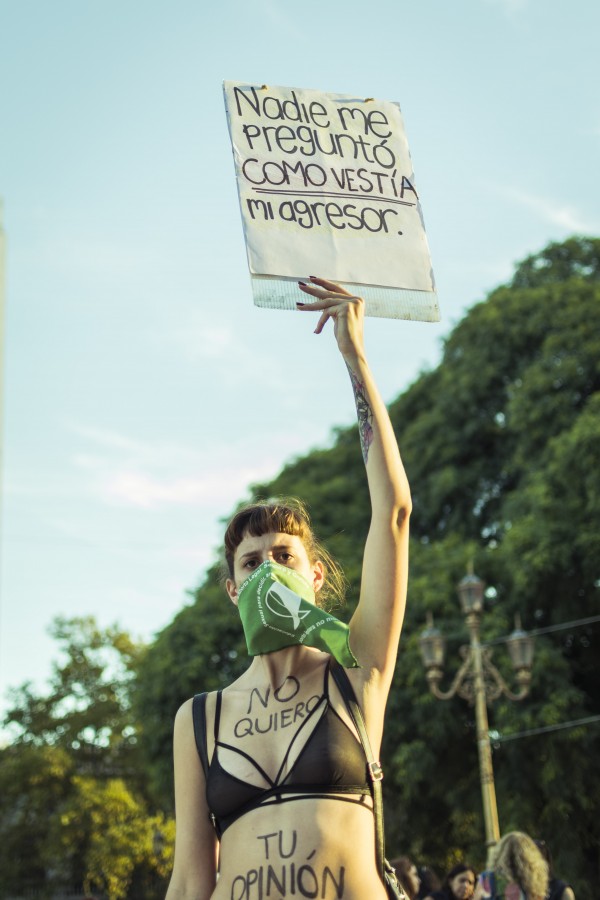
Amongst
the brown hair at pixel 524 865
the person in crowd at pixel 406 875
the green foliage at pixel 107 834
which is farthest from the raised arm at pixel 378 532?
the green foliage at pixel 107 834

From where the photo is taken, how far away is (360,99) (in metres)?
3.89

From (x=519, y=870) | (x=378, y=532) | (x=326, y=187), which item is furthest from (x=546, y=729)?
(x=378, y=532)

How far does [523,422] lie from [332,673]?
2091cm

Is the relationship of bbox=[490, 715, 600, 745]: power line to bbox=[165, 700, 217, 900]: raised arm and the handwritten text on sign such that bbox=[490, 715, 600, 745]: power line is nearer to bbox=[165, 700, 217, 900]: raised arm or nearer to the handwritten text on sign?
the handwritten text on sign

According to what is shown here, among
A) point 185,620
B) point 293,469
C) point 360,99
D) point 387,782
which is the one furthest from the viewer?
point 293,469

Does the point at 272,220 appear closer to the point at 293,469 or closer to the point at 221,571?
the point at 221,571

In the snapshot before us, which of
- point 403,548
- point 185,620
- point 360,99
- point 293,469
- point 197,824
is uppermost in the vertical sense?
point 293,469

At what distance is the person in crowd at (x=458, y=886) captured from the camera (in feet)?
30.4

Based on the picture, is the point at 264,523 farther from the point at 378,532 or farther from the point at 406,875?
the point at 406,875

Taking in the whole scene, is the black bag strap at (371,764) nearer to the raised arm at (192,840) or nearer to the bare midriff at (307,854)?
the bare midriff at (307,854)

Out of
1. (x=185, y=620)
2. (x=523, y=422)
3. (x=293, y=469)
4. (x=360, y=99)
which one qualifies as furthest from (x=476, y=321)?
(x=360, y=99)

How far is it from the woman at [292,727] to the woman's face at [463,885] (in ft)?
23.4

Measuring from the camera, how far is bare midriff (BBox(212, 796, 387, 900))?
8.06ft

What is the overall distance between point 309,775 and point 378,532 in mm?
621
